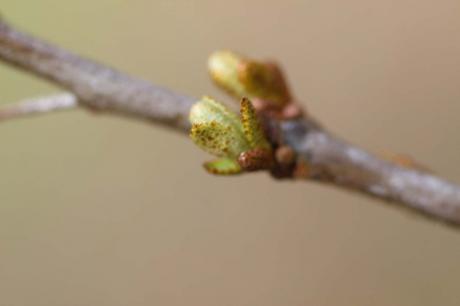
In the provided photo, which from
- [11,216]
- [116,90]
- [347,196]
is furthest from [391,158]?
[11,216]

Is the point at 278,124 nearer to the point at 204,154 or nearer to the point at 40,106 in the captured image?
the point at 40,106

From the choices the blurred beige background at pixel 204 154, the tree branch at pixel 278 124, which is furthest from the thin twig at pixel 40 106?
the blurred beige background at pixel 204 154

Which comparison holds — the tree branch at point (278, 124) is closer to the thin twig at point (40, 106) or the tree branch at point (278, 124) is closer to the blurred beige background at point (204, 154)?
the thin twig at point (40, 106)

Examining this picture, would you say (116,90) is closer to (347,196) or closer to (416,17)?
(347,196)

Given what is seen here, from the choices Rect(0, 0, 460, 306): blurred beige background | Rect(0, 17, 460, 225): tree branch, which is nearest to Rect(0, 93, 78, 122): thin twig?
Rect(0, 17, 460, 225): tree branch

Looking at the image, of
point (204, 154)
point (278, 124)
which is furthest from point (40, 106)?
point (204, 154)

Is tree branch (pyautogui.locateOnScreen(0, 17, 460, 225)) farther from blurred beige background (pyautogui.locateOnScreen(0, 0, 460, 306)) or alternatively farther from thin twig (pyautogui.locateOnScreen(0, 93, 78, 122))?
blurred beige background (pyautogui.locateOnScreen(0, 0, 460, 306))
